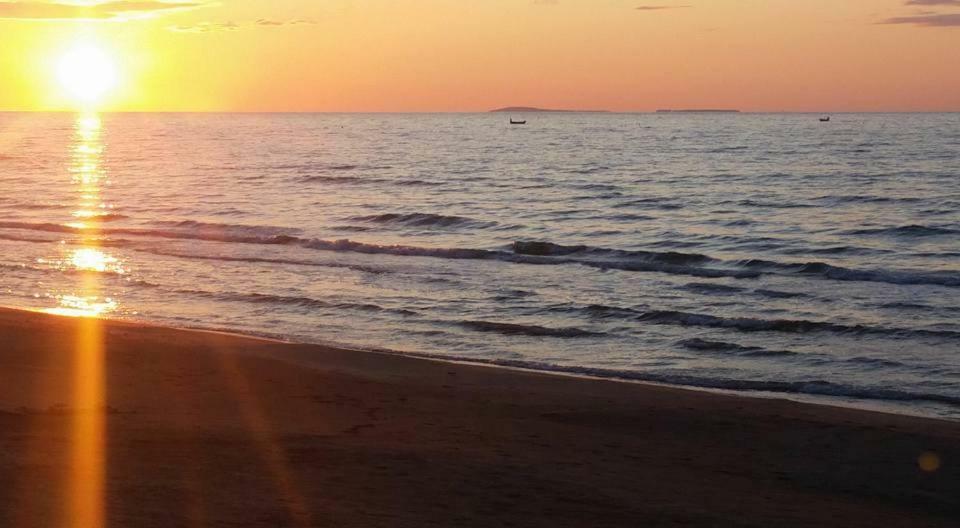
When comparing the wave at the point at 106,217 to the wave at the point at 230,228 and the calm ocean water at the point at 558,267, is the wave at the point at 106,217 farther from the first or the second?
the wave at the point at 230,228

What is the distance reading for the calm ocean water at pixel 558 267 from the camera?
14.4 metres

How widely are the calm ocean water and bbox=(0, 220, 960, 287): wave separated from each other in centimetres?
9

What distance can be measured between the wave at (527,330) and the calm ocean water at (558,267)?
2.3 inches

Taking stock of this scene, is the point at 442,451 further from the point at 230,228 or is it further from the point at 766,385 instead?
the point at 230,228

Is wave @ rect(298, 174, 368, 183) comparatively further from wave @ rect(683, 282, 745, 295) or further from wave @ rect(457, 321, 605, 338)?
wave @ rect(457, 321, 605, 338)

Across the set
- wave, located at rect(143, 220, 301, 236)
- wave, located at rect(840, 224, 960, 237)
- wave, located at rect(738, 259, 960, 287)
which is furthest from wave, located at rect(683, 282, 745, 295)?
wave, located at rect(143, 220, 301, 236)

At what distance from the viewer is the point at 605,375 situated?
13.0 metres

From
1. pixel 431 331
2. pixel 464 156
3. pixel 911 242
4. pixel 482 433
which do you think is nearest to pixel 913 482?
pixel 482 433

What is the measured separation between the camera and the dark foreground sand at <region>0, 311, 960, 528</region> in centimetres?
685

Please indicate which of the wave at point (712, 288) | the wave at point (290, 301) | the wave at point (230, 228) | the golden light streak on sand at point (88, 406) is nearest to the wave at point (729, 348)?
the wave at point (290, 301)

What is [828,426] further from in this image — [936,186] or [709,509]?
[936,186]

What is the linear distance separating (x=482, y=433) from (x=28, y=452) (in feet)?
11.5

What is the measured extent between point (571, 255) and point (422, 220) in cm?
852

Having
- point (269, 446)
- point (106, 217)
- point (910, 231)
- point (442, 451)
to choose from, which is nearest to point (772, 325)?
point (442, 451)
